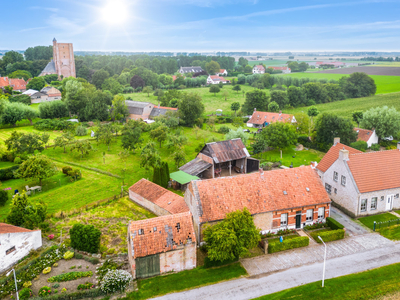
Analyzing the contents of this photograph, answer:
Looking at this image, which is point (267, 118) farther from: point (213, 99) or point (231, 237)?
point (231, 237)

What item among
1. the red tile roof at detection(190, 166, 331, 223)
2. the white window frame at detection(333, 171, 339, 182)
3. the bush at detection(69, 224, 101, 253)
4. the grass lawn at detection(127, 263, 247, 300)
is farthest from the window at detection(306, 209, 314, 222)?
the bush at detection(69, 224, 101, 253)

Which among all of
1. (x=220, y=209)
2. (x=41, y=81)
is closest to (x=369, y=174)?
(x=220, y=209)

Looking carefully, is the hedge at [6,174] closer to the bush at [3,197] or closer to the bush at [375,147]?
the bush at [3,197]

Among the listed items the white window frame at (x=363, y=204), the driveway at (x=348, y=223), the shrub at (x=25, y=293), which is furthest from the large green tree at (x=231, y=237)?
the white window frame at (x=363, y=204)

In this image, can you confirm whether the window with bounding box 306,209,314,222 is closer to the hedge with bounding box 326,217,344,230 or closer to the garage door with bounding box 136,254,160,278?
the hedge with bounding box 326,217,344,230

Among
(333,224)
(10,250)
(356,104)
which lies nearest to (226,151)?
(333,224)
